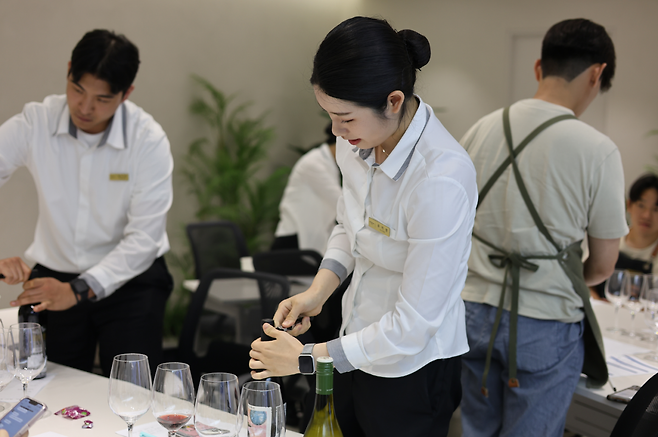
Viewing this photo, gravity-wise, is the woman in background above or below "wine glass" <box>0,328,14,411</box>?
below

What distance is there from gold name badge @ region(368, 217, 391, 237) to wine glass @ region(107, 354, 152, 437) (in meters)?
0.63

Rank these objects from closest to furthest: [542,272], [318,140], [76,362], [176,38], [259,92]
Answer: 1. [542,272]
2. [76,362]
3. [176,38]
4. [259,92]
5. [318,140]

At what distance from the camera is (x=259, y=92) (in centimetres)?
608

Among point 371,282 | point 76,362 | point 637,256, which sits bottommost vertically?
point 637,256

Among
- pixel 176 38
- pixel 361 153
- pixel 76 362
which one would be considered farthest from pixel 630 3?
pixel 76 362

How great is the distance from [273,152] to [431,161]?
5.14 m

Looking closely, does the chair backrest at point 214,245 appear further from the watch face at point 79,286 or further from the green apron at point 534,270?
the green apron at point 534,270

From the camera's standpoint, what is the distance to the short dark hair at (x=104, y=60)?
208 centimetres

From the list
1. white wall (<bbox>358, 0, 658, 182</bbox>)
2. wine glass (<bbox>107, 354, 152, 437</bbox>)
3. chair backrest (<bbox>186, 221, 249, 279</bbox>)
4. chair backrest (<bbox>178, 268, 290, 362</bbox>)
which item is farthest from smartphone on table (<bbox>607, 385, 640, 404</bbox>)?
white wall (<bbox>358, 0, 658, 182</bbox>)

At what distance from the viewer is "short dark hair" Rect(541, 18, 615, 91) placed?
2.02m

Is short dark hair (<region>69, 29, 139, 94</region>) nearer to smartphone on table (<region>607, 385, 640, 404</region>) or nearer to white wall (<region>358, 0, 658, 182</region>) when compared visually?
smartphone on table (<region>607, 385, 640, 404</region>)

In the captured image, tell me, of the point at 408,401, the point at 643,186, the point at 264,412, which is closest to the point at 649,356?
the point at 408,401

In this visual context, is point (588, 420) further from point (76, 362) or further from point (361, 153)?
point (76, 362)

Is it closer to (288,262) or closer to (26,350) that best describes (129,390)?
(26,350)
